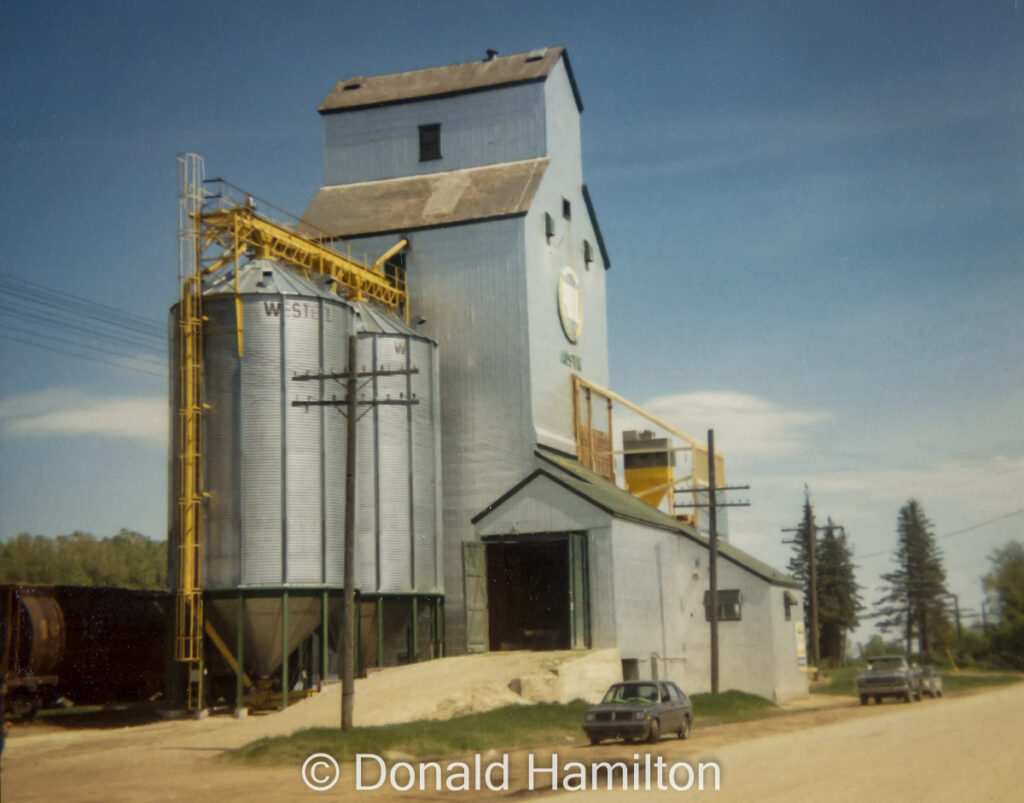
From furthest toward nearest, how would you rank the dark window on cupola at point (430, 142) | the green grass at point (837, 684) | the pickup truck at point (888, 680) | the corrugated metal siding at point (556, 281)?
the green grass at point (837, 684) → the dark window on cupola at point (430, 142) → the corrugated metal siding at point (556, 281) → the pickup truck at point (888, 680)

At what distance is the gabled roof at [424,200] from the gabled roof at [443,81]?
154 inches

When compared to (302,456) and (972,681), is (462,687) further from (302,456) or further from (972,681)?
(972,681)

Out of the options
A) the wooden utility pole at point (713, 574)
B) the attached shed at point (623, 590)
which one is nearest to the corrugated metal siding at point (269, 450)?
the attached shed at point (623, 590)

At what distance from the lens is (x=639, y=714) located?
28.4 metres

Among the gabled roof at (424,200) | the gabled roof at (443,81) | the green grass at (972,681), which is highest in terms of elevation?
the gabled roof at (443,81)

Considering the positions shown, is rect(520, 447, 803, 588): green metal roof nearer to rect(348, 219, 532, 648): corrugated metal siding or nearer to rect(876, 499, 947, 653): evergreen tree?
rect(348, 219, 532, 648): corrugated metal siding

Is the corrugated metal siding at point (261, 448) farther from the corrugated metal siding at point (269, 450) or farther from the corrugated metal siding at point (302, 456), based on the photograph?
the corrugated metal siding at point (302, 456)

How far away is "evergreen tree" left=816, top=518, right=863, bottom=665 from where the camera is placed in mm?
98562

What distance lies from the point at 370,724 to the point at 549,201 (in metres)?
30.0

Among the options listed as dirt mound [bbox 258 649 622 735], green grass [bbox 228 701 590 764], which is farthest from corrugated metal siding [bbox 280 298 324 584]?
green grass [bbox 228 701 590 764]

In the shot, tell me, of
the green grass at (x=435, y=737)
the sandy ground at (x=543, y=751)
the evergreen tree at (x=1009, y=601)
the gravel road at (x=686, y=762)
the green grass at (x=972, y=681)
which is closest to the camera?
the gravel road at (x=686, y=762)

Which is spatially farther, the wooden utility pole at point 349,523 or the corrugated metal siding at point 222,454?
the corrugated metal siding at point 222,454

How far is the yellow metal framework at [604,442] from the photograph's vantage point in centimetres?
5641

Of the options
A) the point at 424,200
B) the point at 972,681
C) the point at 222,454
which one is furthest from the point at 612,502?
the point at 972,681
